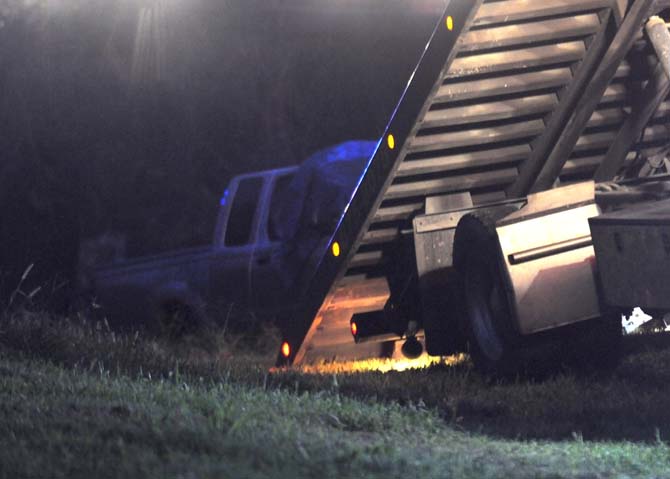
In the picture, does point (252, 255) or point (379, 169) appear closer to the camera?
point (379, 169)

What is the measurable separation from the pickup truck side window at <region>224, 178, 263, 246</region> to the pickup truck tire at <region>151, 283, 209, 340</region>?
723 millimetres

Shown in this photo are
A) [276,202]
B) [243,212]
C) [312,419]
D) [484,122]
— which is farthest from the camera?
[243,212]

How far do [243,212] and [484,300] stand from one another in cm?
469

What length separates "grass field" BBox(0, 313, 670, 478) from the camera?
6332 millimetres

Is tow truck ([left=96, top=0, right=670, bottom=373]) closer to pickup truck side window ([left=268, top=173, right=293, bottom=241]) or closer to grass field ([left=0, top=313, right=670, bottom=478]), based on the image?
grass field ([left=0, top=313, right=670, bottom=478])

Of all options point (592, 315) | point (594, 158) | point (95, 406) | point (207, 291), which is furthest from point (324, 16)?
point (95, 406)

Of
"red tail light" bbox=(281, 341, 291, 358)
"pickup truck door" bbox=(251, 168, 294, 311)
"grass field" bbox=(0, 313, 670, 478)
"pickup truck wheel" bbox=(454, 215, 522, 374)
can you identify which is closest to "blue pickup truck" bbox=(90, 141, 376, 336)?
"pickup truck door" bbox=(251, 168, 294, 311)

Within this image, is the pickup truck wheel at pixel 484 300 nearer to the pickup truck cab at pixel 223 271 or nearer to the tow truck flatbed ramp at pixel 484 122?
the tow truck flatbed ramp at pixel 484 122

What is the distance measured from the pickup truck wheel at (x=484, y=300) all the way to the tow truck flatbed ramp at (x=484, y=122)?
55cm

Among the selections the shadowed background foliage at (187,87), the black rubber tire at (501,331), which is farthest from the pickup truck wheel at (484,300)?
the shadowed background foliage at (187,87)

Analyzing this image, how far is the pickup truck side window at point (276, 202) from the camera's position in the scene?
1429cm

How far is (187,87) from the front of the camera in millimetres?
23000

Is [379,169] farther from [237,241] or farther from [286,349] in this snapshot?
[237,241]

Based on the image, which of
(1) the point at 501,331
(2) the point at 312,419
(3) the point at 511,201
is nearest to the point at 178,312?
(3) the point at 511,201
